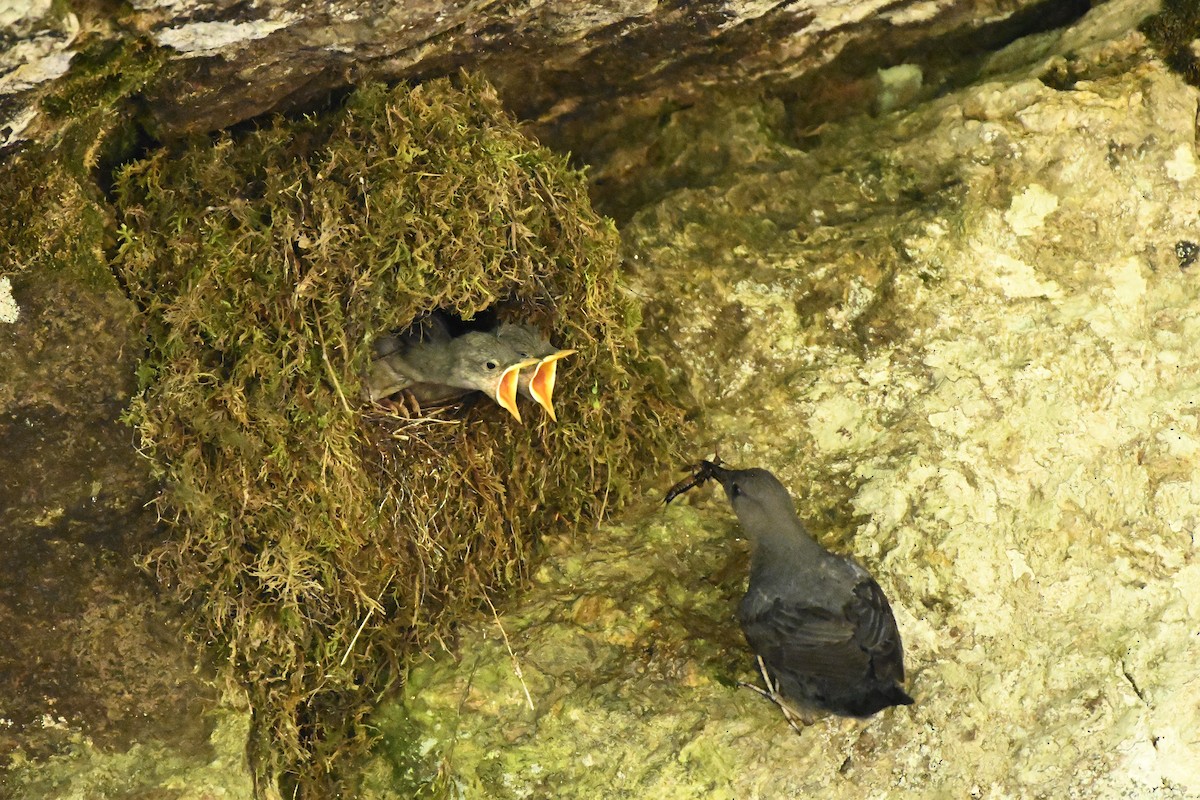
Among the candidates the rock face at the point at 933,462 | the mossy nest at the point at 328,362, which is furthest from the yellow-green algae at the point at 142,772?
the rock face at the point at 933,462

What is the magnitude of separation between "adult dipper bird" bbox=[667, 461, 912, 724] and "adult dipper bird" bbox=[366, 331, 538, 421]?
86cm

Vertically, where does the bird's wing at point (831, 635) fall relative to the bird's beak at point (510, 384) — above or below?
below

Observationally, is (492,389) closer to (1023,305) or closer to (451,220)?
(451,220)

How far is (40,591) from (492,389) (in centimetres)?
149

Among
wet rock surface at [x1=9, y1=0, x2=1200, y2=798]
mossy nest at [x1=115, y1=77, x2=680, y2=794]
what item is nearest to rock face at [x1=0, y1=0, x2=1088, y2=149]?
wet rock surface at [x1=9, y1=0, x2=1200, y2=798]

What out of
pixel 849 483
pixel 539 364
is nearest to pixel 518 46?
pixel 539 364

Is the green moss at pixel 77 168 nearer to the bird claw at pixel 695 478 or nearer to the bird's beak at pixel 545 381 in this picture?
the bird's beak at pixel 545 381

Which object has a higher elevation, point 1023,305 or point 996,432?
point 1023,305

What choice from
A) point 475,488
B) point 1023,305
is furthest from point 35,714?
point 1023,305

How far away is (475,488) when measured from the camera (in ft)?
13.9

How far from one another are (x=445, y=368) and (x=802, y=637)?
1.51 meters

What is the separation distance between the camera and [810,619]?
3.85 m

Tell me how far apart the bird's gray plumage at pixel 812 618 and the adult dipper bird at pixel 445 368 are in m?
0.85

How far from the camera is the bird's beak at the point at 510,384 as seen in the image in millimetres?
4125
